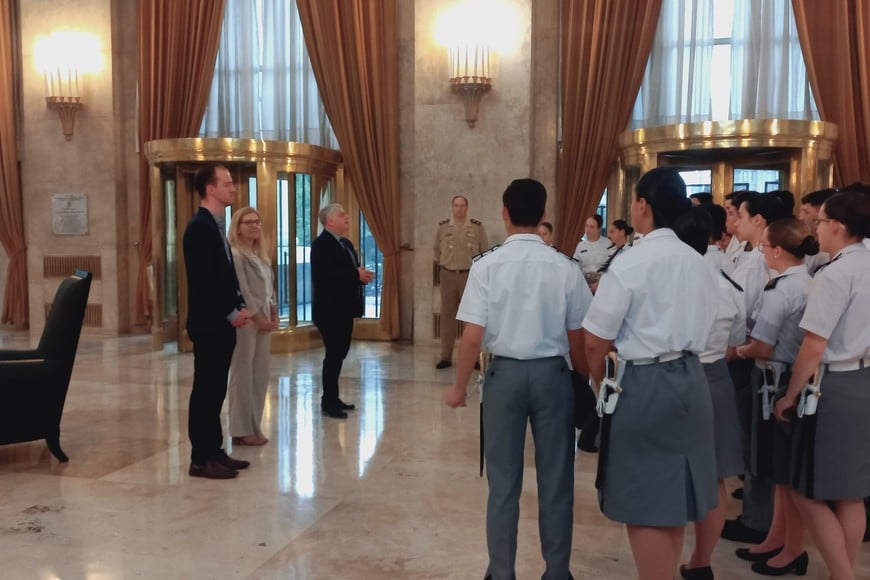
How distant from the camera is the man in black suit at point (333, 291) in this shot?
547 cm

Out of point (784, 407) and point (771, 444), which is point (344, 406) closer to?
point (771, 444)

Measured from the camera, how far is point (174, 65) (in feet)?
32.2

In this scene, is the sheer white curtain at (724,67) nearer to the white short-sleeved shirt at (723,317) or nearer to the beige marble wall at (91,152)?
the white short-sleeved shirt at (723,317)

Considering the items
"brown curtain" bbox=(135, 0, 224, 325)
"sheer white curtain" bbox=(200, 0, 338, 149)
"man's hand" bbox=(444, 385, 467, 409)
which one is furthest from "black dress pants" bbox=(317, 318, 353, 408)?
"brown curtain" bbox=(135, 0, 224, 325)

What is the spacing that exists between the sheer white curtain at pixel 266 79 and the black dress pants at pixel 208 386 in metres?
5.85

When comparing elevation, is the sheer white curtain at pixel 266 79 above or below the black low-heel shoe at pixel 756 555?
above

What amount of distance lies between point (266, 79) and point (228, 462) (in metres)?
6.65

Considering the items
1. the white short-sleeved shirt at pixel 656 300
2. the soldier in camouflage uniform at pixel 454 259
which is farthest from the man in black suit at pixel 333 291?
the white short-sleeved shirt at pixel 656 300

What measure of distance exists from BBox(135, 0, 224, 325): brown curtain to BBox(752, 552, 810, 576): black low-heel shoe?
8.68 m

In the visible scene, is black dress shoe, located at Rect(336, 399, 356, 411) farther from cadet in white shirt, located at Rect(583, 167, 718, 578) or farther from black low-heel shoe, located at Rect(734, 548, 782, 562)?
cadet in white shirt, located at Rect(583, 167, 718, 578)

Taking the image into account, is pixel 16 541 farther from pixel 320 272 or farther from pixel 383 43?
pixel 383 43

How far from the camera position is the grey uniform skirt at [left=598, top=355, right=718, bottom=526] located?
234 centimetres

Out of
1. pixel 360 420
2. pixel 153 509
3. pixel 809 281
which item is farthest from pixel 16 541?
pixel 809 281

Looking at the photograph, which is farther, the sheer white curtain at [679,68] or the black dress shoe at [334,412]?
the sheer white curtain at [679,68]
